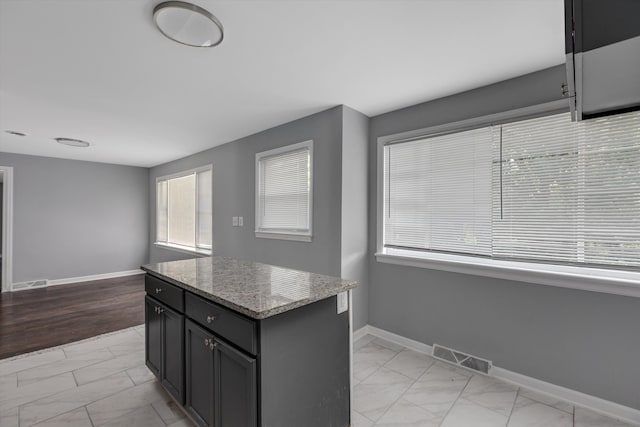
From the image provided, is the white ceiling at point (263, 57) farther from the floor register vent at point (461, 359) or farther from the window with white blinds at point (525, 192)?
the floor register vent at point (461, 359)

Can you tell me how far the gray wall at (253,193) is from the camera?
9.95 feet

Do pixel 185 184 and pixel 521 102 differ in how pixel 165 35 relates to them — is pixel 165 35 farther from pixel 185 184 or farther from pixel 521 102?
pixel 185 184

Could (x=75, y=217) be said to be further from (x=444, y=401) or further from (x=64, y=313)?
(x=444, y=401)

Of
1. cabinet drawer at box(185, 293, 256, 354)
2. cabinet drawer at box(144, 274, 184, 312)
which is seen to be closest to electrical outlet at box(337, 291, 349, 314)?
cabinet drawer at box(185, 293, 256, 354)

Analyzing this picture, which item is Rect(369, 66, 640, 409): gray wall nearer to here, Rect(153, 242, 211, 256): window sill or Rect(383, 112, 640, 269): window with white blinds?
Rect(383, 112, 640, 269): window with white blinds

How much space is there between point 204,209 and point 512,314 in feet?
15.0

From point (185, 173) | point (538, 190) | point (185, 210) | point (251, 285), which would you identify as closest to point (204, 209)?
point (185, 210)

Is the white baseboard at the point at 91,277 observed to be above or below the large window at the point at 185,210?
below

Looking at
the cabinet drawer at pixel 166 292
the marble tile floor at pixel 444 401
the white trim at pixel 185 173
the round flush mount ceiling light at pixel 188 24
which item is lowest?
the marble tile floor at pixel 444 401

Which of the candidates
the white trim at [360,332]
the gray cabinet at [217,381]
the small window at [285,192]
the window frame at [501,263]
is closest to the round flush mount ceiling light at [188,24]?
the small window at [285,192]

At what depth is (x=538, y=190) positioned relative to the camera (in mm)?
2279

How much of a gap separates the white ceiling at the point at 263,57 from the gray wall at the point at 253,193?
0.28 meters

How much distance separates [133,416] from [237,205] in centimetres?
276

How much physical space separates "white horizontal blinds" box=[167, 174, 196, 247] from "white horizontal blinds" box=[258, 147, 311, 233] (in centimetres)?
214
